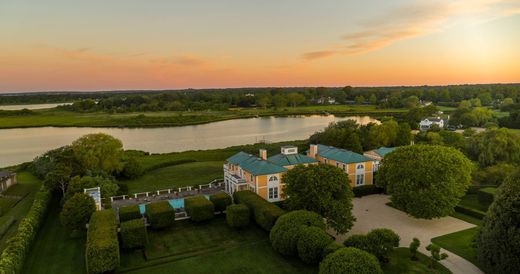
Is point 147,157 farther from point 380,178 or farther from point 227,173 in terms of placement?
point 380,178

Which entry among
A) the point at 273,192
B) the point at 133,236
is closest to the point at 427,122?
the point at 273,192

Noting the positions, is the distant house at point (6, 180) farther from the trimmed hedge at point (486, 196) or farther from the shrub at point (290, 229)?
the trimmed hedge at point (486, 196)

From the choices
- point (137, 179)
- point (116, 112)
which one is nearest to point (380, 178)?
point (137, 179)

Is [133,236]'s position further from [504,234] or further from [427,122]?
[427,122]

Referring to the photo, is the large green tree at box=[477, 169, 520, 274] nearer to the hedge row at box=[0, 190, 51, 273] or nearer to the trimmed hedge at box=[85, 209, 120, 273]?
the trimmed hedge at box=[85, 209, 120, 273]

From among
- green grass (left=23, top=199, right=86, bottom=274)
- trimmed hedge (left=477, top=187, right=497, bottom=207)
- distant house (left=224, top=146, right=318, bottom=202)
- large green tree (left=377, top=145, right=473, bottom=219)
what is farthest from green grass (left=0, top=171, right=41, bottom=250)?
trimmed hedge (left=477, top=187, right=497, bottom=207)
